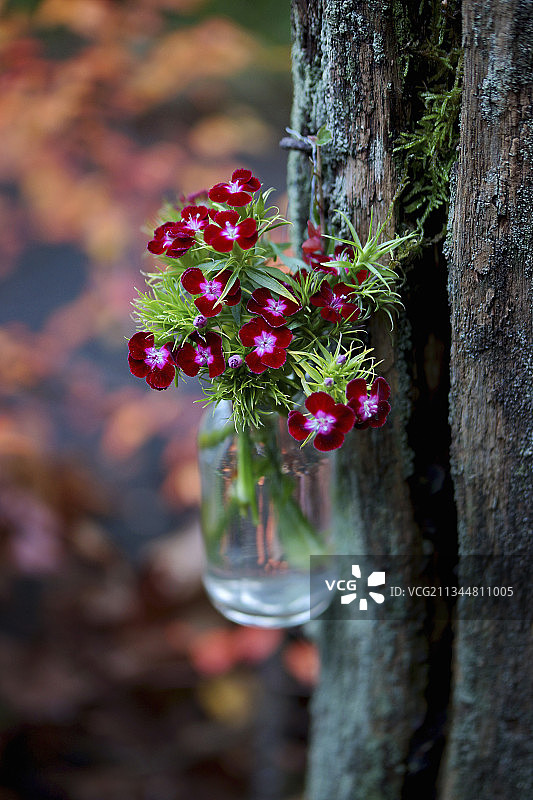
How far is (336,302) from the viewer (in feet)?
2.40

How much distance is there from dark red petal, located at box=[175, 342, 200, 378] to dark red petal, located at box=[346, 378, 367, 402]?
0.18m

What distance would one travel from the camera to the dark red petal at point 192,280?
27.4 inches

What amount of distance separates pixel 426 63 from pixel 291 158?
24cm

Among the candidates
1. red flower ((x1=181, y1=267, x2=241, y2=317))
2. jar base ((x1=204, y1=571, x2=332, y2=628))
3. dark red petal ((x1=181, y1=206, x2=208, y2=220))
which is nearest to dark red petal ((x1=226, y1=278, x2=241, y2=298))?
red flower ((x1=181, y1=267, x2=241, y2=317))

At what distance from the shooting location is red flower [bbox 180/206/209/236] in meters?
0.73

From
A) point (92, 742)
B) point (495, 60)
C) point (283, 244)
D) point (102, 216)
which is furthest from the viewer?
point (92, 742)

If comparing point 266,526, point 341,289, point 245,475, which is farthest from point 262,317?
point 266,526

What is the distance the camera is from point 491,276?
2.51ft

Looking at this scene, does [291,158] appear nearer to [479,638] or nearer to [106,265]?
[479,638]

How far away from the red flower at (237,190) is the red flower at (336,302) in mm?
138

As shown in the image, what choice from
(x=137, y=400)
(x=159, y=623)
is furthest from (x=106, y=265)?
(x=159, y=623)

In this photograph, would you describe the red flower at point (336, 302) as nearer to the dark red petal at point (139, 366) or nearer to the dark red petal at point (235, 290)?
the dark red petal at point (235, 290)

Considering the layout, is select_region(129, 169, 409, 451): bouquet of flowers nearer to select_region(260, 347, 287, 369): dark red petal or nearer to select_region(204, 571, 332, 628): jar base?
select_region(260, 347, 287, 369): dark red petal

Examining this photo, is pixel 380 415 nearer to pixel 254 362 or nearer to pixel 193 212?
pixel 254 362
